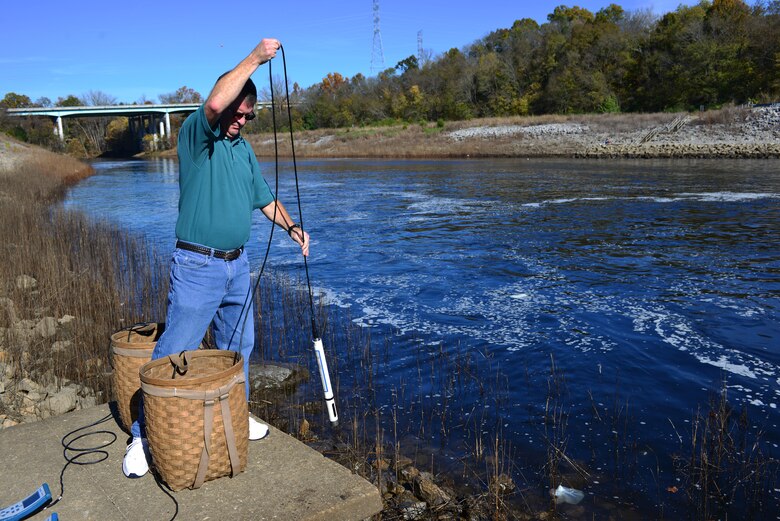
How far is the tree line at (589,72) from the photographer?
55969 mm

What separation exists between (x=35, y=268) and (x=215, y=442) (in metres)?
7.18

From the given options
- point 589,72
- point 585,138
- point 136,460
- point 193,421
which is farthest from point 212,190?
point 589,72

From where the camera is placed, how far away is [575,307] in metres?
9.26

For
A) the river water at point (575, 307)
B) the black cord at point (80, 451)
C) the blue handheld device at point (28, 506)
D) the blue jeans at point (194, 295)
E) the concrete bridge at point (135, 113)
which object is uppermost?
the concrete bridge at point (135, 113)

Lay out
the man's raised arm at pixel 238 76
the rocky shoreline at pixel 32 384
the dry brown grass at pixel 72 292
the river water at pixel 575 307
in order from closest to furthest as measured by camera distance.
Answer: the man's raised arm at pixel 238 76 < the rocky shoreline at pixel 32 384 < the river water at pixel 575 307 < the dry brown grass at pixel 72 292

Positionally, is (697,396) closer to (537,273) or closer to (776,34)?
(537,273)

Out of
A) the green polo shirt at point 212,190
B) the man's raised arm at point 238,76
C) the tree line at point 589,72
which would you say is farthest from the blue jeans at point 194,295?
the tree line at point 589,72

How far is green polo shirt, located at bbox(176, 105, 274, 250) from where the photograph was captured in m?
3.51

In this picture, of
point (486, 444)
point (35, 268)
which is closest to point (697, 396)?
point (486, 444)

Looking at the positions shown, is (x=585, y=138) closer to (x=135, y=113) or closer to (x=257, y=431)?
(x=257, y=431)

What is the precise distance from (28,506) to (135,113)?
352ft

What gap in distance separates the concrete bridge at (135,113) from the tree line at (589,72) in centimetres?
403

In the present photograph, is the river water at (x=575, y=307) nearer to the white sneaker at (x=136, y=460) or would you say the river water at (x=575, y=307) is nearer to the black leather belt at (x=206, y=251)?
the white sneaker at (x=136, y=460)

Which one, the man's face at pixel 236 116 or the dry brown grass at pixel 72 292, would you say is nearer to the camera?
the man's face at pixel 236 116
